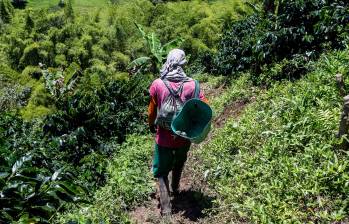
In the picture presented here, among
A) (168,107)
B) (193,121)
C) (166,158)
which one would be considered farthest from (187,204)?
(168,107)

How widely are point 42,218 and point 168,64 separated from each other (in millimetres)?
2202

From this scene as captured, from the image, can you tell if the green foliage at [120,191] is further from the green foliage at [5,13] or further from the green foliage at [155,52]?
the green foliage at [5,13]

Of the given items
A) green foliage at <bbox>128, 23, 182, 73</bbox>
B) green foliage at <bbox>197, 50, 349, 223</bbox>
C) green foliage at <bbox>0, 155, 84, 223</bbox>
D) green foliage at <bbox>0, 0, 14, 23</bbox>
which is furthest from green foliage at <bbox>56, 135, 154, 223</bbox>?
green foliage at <bbox>0, 0, 14, 23</bbox>

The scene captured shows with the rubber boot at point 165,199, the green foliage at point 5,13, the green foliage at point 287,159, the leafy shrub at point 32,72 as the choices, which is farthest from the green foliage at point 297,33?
the green foliage at point 5,13

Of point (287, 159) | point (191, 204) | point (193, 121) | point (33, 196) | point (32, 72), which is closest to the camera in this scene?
point (33, 196)

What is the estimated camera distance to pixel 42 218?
2.44 metres

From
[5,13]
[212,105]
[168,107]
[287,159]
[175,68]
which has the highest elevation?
[175,68]

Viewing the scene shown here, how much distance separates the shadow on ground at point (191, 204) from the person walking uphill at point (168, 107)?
26 cm

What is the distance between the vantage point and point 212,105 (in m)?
7.81

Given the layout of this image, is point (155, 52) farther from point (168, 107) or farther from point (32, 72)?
point (168, 107)

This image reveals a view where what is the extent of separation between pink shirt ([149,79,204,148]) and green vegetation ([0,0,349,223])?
26.0 inches

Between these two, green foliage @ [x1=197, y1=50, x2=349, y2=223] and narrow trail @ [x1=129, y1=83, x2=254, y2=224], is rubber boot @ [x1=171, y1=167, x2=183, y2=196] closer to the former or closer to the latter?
narrow trail @ [x1=129, y1=83, x2=254, y2=224]

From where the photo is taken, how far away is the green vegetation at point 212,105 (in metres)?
3.71

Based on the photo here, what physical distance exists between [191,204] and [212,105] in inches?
122
